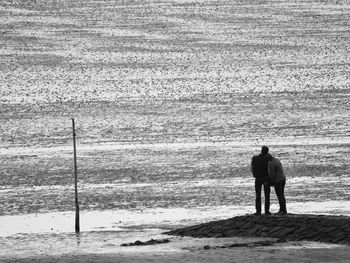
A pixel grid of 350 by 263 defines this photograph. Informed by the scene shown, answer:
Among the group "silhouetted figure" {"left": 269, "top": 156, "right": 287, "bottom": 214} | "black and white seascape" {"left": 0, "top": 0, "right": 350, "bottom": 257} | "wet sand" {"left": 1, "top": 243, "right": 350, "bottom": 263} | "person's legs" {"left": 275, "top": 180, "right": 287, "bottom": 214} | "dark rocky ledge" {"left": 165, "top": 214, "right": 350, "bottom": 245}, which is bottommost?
"wet sand" {"left": 1, "top": 243, "right": 350, "bottom": 263}

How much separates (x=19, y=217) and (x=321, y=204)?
6.63 m

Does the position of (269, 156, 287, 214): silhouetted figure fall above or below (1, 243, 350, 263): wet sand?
above

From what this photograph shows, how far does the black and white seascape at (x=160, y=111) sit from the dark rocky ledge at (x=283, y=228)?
1.36 m

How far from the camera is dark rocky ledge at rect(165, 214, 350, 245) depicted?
2248 cm

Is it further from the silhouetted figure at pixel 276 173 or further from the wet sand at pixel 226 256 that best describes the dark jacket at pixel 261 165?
the wet sand at pixel 226 256

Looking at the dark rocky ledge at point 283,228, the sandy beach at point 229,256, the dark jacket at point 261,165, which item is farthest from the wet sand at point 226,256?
the dark jacket at point 261,165

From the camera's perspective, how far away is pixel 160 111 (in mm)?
53875

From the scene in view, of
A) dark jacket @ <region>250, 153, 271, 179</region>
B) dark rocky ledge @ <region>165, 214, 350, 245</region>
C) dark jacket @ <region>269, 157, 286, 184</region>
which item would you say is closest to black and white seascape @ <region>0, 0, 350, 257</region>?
dark rocky ledge @ <region>165, 214, 350, 245</region>

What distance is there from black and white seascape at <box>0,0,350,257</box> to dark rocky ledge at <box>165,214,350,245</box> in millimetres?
1364

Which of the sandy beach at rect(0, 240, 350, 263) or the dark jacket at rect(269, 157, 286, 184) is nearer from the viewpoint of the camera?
the sandy beach at rect(0, 240, 350, 263)

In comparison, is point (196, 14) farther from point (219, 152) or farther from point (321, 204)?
point (321, 204)

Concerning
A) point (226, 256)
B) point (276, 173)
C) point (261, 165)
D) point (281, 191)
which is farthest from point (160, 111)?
point (226, 256)

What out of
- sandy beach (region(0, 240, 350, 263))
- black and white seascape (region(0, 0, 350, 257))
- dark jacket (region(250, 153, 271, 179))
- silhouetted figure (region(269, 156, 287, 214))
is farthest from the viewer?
black and white seascape (region(0, 0, 350, 257))

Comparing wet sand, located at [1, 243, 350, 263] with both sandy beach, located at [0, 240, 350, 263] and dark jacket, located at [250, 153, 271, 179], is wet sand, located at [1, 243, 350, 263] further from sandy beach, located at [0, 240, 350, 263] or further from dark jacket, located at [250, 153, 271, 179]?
dark jacket, located at [250, 153, 271, 179]
